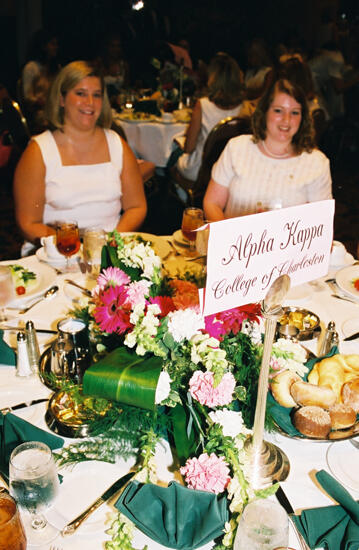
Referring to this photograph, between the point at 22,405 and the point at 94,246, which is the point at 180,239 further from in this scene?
the point at 22,405

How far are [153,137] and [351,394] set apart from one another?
4.41 m

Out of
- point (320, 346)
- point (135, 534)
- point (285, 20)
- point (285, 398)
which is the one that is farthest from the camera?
point (285, 20)

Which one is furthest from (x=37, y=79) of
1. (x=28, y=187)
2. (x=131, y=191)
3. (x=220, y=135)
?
(x=28, y=187)

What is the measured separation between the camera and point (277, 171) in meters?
2.78

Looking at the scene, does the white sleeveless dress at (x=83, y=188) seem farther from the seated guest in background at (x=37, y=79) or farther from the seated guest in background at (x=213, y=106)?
the seated guest in background at (x=37, y=79)

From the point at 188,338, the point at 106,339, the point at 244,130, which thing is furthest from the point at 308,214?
the point at 244,130

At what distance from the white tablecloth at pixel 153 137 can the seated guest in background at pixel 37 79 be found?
91 centimetres

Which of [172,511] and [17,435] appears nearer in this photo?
[172,511]

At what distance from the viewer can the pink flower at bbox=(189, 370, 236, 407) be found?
945 millimetres

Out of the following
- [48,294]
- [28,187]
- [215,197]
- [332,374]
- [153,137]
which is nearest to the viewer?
[332,374]

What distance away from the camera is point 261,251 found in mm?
1016

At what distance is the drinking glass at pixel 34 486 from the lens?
96 centimetres

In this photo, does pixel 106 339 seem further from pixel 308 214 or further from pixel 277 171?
pixel 277 171

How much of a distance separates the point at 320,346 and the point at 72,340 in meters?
0.78
